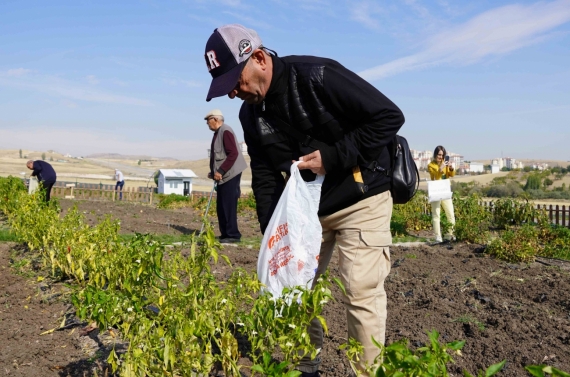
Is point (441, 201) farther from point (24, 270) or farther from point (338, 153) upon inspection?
point (338, 153)

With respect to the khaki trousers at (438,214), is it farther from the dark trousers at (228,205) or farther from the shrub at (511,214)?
the dark trousers at (228,205)

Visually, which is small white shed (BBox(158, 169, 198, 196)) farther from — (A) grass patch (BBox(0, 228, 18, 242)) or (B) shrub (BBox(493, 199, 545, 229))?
(A) grass patch (BBox(0, 228, 18, 242))

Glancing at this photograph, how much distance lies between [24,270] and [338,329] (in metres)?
3.27

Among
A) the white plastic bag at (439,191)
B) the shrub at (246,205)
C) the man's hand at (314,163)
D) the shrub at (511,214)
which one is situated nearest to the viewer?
the man's hand at (314,163)

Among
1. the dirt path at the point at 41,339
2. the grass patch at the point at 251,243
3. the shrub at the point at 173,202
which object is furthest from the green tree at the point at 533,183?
the dirt path at the point at 41,339

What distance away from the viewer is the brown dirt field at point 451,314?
341 cm

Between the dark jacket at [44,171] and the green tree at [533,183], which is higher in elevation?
the dark jacket at [44,171]

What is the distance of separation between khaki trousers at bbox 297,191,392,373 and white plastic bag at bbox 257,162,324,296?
0.16 meters

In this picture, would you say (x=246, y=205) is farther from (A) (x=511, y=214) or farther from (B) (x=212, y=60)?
(B) (x=212, y=60)

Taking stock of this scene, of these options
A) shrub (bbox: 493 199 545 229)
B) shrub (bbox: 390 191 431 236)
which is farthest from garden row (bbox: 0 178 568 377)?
shrub (bbox: 493 199 545 229)

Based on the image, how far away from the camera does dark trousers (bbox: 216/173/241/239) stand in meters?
7.89

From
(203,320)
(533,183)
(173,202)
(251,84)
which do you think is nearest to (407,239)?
(251,84)

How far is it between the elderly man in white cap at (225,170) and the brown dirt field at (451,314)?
1173 millimetres

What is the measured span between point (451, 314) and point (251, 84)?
100 inches
